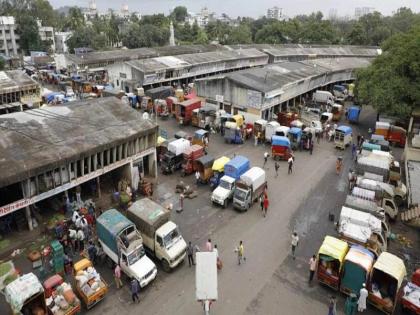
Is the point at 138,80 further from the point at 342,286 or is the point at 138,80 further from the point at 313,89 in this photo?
the point at 342,286

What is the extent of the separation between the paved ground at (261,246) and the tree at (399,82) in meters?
9.10

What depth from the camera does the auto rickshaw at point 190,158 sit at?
27066 millimetres

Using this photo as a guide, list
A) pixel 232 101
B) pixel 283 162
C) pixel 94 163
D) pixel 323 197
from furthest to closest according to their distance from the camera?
pixel 232 101, pixel 283 162, pixel 323 197, pixel 94 163

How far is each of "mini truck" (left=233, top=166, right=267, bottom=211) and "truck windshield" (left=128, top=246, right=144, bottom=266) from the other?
8.04 m

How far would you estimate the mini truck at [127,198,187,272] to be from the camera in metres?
16.9

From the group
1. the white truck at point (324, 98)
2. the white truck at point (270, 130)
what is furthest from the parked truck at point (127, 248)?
the white truck at point (324, 98)

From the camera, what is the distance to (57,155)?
1972 cm

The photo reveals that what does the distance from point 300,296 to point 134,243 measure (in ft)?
27.7

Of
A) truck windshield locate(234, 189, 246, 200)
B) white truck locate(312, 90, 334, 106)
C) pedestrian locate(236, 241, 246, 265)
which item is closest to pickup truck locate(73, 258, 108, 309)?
pedestrian locate(236, 241, 246, 265)

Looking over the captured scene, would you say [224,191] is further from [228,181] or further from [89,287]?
[89,287]

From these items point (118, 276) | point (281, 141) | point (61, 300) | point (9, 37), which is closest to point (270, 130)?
point (281, 141)

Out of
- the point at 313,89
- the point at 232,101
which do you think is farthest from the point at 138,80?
the point at 313,89

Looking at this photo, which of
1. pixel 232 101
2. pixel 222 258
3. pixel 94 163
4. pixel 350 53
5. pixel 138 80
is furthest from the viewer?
pixel 350 53

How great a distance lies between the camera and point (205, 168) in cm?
2567
